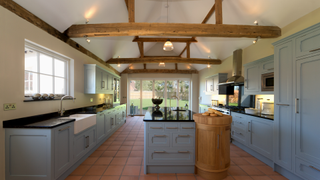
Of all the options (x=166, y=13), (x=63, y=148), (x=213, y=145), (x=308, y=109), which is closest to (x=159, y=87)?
(x=166, y=13)

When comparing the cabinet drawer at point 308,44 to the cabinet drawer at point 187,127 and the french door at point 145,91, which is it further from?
the french door at point 145,91

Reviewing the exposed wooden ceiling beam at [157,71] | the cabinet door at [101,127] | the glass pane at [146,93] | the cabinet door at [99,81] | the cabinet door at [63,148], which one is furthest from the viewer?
the glass pane at [146,93]

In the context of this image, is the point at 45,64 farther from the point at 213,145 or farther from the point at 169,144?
the point at 213,145

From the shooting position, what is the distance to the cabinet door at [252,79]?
10.3 feet

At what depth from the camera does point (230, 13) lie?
133 inches

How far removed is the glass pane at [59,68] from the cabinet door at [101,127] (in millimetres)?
1226

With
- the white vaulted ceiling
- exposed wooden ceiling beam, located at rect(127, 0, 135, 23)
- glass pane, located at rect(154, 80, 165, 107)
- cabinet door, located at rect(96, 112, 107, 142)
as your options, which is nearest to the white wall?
the white vaulted ceiling

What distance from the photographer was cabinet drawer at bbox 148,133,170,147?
2.27 metres

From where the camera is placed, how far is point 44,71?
2.61 m

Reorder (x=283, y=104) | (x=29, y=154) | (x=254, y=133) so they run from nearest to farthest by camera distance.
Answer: (x=29, y=154), (x=283, y=104), (x=254, y=133)

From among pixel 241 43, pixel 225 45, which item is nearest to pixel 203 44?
pixel 225 45

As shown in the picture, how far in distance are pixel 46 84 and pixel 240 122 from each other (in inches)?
165

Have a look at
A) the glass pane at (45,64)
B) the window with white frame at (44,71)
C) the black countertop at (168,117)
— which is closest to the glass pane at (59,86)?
the window with white frame at (44,71)

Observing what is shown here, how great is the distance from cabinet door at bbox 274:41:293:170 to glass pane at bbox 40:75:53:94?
410cm
